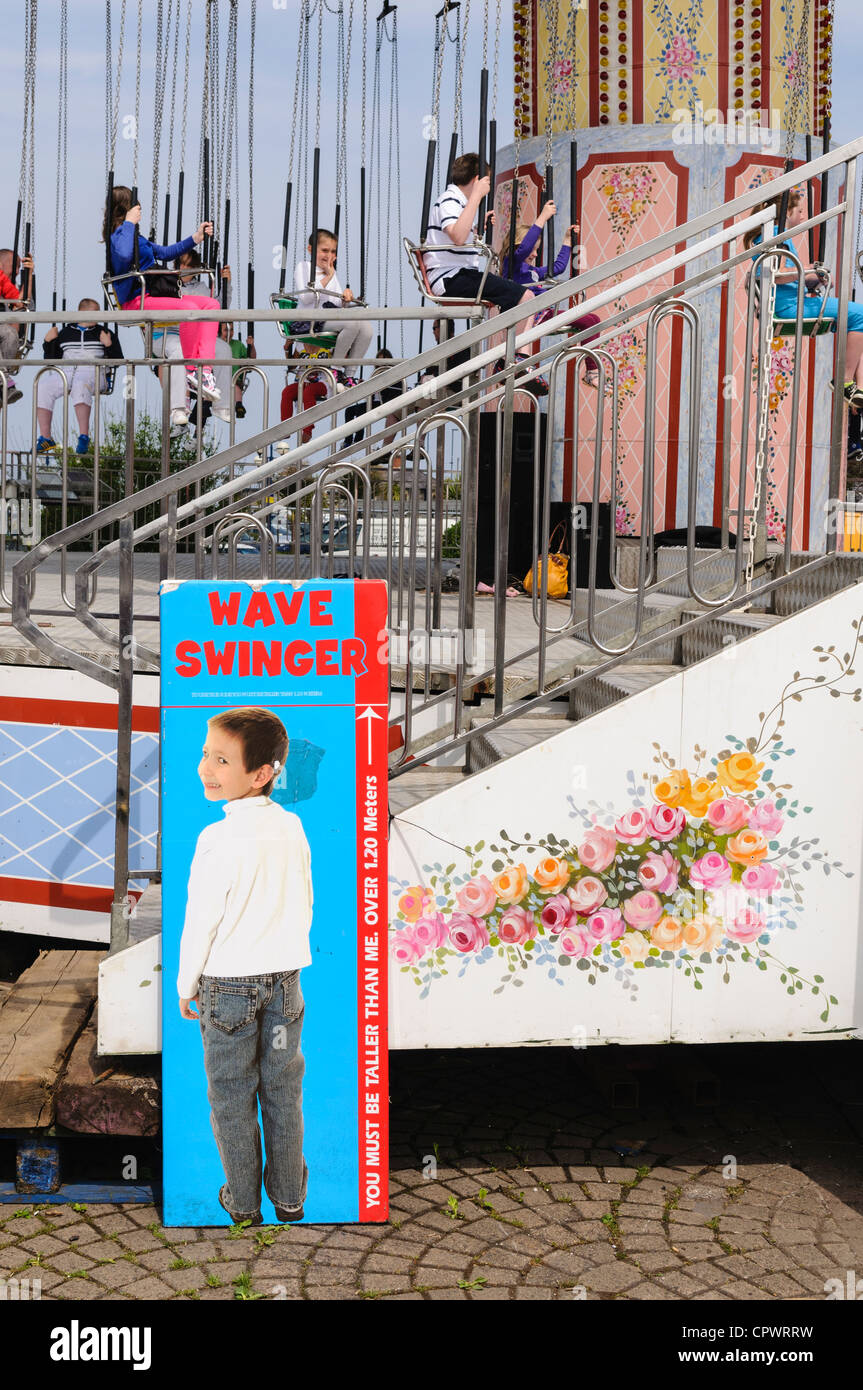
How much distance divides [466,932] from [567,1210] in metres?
0.87

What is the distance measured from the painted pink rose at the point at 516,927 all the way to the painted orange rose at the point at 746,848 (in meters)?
0.61

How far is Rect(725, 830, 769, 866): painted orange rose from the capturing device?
13.1 feet

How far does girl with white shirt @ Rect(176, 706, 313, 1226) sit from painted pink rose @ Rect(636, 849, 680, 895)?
3.27 feet

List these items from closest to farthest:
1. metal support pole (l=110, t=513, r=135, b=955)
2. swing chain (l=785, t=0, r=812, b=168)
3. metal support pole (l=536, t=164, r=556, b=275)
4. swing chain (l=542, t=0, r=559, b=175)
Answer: metal support pole (l=110, t=513, r=135, b=955)
metal support pole (l=536, t=164, r=556, b=275)
swing chain (l=785, t=0, r=812, b=168)
swing chain (l=542, t=0, r=559, b=175)

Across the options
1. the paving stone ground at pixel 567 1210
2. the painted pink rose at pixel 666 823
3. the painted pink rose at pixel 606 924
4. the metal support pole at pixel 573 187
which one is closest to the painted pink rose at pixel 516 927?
the painted pink rose at pixel 606 924

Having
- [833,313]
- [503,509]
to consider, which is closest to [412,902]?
[503,509]

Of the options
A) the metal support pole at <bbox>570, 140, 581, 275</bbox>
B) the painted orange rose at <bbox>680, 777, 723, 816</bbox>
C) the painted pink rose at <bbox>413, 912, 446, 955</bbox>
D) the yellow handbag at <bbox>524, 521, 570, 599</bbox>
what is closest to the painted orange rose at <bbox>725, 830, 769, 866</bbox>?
the painted orange rose at <bbox>680, 777, 723, 816</bbox>

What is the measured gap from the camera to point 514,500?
332 inches

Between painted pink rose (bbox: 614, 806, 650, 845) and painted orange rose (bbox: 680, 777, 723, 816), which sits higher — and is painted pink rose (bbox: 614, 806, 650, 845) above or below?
below

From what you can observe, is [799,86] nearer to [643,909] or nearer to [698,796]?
[698,796]

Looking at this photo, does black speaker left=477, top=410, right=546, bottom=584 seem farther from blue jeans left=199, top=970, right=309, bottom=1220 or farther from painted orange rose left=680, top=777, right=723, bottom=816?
blue jeans left=199, top=970, right=309, bottom=1220

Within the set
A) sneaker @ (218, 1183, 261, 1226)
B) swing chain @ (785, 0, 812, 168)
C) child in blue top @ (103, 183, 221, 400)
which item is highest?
swing chain @ (785, 0, 812, 168)

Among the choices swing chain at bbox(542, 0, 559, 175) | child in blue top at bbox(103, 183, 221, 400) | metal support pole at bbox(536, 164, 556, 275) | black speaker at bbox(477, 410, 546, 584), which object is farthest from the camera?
swing chain at bbox(542, 0, 559, 175)

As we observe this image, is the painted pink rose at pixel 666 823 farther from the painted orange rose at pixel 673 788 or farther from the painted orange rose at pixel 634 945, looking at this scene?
the painted orange rose at pixel 634 945
